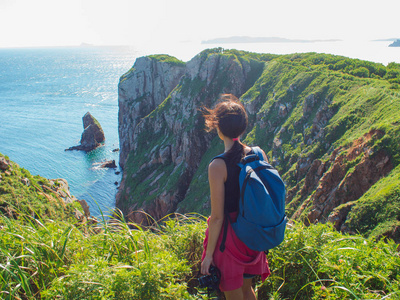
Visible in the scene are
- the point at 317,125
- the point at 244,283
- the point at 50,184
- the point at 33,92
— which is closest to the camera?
the point at 244,283

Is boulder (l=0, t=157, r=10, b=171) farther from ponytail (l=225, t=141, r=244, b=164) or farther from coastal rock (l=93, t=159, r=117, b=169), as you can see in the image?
coastal rock (l=93, t=159, r=117, b=169)

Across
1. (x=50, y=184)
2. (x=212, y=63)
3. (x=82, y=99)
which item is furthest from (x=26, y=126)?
(x=50, y=184)

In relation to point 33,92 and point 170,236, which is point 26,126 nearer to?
point 33,92

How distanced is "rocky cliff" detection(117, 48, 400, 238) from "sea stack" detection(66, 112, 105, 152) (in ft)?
47.8

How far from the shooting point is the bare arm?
3.80 meters

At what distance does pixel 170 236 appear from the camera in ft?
19.4

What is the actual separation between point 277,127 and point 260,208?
1100 inches

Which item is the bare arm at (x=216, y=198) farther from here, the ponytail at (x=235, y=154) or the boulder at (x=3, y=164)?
the boulder at (x=3, y=164)

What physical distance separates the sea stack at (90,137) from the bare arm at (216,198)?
248ft

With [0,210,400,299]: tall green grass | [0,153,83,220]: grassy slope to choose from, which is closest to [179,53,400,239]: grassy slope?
[0,210,400,299]: tall green grass

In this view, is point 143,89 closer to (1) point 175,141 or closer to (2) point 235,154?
(1) point 175,141

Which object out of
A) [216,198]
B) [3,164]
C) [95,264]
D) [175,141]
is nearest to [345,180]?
[216,198]

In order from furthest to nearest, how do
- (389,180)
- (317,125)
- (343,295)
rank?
(317,125) → (389,180) → (343,295)

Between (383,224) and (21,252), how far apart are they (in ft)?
39.2
